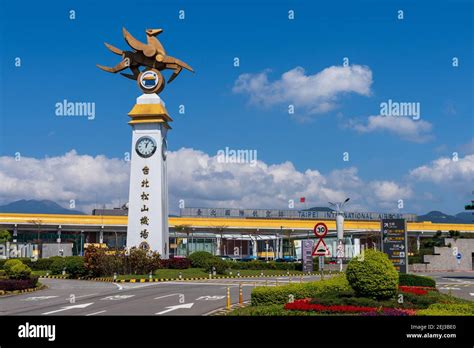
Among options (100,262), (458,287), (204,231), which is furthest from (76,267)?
(204,231)

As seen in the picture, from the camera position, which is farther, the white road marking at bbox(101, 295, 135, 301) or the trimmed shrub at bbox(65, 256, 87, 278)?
the trimmed shrub at bbox(65, 256, 87, 278)

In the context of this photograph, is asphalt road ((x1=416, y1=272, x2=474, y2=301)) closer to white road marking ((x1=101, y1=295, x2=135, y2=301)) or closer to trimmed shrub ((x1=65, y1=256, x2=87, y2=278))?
white road marking ((x1=101, y1=295, x2=135, y2=301))

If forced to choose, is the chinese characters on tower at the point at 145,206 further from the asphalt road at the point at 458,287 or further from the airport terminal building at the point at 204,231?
the airport terminal building at the point at 204,231

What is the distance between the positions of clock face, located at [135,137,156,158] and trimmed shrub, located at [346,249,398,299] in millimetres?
35707

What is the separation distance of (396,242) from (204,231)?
227 feet

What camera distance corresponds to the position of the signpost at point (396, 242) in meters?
36.8

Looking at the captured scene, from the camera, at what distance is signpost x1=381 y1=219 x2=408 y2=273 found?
1448 inches

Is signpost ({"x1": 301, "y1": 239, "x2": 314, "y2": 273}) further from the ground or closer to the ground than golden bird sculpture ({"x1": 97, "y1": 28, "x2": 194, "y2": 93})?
closer to the ground

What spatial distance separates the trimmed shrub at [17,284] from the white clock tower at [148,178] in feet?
53.7

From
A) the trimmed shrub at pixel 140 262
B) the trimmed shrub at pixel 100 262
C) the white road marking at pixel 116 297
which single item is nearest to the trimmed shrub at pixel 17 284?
the white road marking at pixel 116 297

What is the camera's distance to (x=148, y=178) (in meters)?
52.1

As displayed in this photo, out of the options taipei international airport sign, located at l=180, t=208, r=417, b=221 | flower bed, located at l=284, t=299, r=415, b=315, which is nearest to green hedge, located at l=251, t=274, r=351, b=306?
flower bed, located at l=284, t=299, r=415, b=315
